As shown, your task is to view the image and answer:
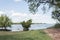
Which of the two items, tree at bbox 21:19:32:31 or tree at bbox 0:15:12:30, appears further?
tree at bbox 0:15:12:30

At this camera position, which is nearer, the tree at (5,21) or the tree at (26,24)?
the tree at (26,24)

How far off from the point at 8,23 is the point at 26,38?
20.2 metres

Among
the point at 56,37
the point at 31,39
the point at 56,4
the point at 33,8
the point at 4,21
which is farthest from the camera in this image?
the point at 4,21

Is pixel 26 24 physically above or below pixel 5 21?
above

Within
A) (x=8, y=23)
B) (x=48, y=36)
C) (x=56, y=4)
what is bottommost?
(x=8, y=23)

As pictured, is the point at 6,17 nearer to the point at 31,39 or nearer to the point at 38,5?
the point at 38,5

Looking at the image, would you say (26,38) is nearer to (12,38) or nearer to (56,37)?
(12,38)

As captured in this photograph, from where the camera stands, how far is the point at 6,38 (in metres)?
17.2

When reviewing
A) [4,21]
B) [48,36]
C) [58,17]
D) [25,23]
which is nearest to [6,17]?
[4,21]

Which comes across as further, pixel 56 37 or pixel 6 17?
pixel 6 17

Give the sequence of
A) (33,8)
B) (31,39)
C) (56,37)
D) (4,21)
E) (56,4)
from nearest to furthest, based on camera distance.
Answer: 1. (31,39)
2. (56,37)
3. (56,4)
4. (33,8)
5. (4,21)

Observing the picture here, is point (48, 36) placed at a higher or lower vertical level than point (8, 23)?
higher

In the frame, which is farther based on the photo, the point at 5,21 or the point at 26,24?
the point at 5,21

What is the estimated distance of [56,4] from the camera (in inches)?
1153
